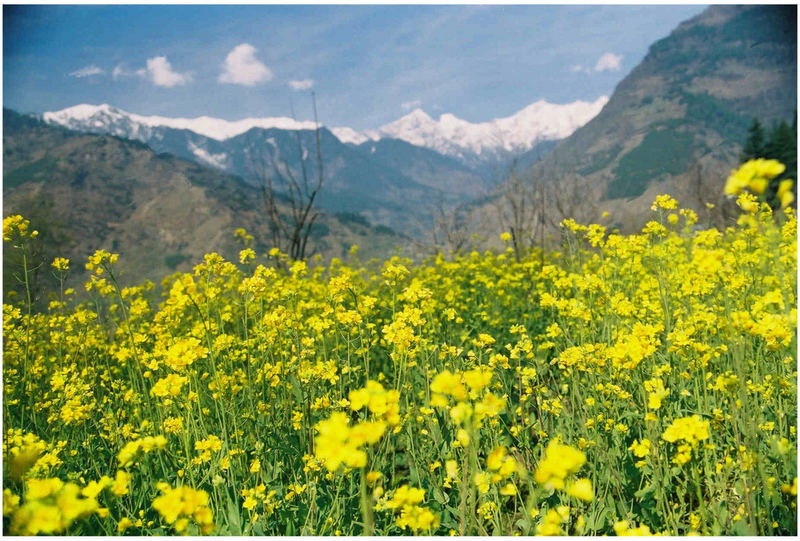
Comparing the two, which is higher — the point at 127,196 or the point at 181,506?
the point at 127,196

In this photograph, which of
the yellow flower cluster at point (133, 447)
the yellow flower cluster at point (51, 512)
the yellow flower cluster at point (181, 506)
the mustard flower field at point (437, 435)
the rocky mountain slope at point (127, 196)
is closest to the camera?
the yellow flower cluster at point (51, 512)

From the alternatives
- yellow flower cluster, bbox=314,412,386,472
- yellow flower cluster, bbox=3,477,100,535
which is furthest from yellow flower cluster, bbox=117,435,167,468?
yellow flower cluster, bbox=314,412,386,472

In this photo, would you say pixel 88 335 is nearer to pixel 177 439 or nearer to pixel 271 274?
pixel 177 439

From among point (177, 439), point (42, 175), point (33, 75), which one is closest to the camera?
point (177, 439)

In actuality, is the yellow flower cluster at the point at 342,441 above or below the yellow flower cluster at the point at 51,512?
above

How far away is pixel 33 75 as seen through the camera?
3.58m

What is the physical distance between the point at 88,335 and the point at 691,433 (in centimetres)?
508

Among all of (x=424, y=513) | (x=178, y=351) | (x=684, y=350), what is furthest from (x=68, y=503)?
(x=684, y=350)

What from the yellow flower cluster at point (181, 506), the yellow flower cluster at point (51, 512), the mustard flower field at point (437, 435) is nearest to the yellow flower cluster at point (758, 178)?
the mustard flower field at point (437, 435)

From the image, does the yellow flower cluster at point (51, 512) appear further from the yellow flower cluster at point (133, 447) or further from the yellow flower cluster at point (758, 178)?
the yellow flower cluster at point (758, 178)

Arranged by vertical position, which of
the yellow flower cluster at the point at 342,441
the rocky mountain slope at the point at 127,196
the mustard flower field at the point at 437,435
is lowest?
the mustard flower field at the point at 437,435

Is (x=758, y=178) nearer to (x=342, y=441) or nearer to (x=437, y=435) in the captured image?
(x=342, y=441)

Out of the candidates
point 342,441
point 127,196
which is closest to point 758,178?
point 342,441

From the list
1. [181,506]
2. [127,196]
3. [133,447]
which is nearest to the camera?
[181,506]
